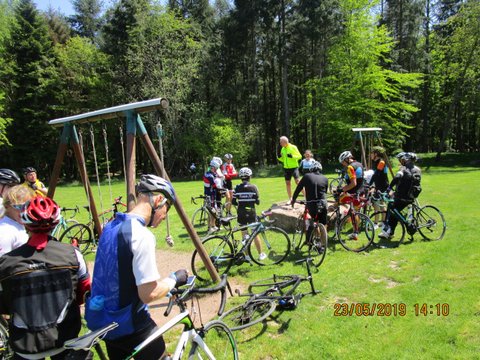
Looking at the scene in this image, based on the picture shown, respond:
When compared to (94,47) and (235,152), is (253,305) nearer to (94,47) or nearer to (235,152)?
(235,152)

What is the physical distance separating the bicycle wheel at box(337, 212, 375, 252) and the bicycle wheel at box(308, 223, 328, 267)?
0.94 metres

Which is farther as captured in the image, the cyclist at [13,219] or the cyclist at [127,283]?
the cyclist at [13,219]

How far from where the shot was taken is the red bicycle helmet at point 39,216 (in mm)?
2449

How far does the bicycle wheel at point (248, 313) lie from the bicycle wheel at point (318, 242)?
236cm

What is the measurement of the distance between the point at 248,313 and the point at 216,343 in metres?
1.12

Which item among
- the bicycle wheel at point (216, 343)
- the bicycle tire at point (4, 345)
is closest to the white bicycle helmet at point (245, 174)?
the bicycle wheel at point (216, 343)

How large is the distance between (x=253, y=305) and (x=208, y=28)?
1383 inches

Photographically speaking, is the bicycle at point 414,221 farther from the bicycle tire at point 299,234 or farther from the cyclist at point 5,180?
the cyclist at point 5,180

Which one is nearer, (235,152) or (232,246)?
(232,246)

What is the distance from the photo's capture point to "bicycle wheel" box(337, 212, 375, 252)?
7.99 metres

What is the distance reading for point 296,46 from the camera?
31.8 m

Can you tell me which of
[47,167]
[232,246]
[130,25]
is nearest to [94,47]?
[130,25]

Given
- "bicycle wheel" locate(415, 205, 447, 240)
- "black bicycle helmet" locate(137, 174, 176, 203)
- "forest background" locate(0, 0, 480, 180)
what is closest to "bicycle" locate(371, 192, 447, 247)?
"bicycle wheel" locate(415, 205, 447, 240)

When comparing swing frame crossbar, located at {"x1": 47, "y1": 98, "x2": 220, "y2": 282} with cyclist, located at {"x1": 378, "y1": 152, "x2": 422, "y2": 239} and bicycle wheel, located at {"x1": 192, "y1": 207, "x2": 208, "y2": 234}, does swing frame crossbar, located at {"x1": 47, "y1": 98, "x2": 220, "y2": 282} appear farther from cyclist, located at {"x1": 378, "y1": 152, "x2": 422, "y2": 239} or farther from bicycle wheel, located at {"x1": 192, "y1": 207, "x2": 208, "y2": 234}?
bicycle wheel, located at {"x1": 192, "y1": 207, "x2": 208, "y2": 234}
